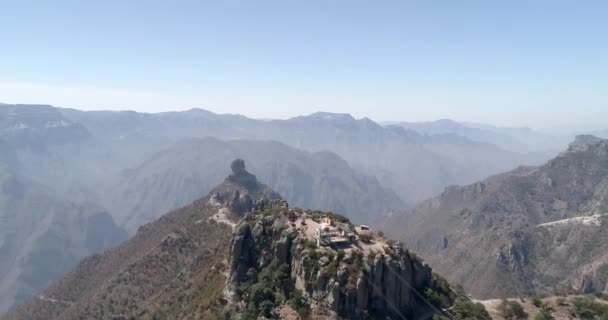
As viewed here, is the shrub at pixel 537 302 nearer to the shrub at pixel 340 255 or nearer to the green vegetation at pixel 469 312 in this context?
the green vegetation at pixel 469 312

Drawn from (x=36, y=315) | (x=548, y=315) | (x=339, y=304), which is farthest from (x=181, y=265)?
(x=548, y=315)

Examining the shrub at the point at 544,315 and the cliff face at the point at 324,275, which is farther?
the shrub at the point at 544,315

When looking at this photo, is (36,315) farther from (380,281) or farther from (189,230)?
(380,281)

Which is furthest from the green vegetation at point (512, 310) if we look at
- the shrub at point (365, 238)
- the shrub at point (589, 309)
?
the shrub at point (365, 238)

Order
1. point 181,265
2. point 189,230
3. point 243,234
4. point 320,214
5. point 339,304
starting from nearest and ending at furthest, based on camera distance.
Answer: point 339,304 < point 243,234 < point 320,214 < point 181,265 < point 189,230

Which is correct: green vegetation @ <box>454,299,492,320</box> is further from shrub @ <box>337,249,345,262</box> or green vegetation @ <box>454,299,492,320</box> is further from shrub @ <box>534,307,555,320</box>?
shrub @ <box>337,249,345,262</box>

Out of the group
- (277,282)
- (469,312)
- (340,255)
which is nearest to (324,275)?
(340,255)
